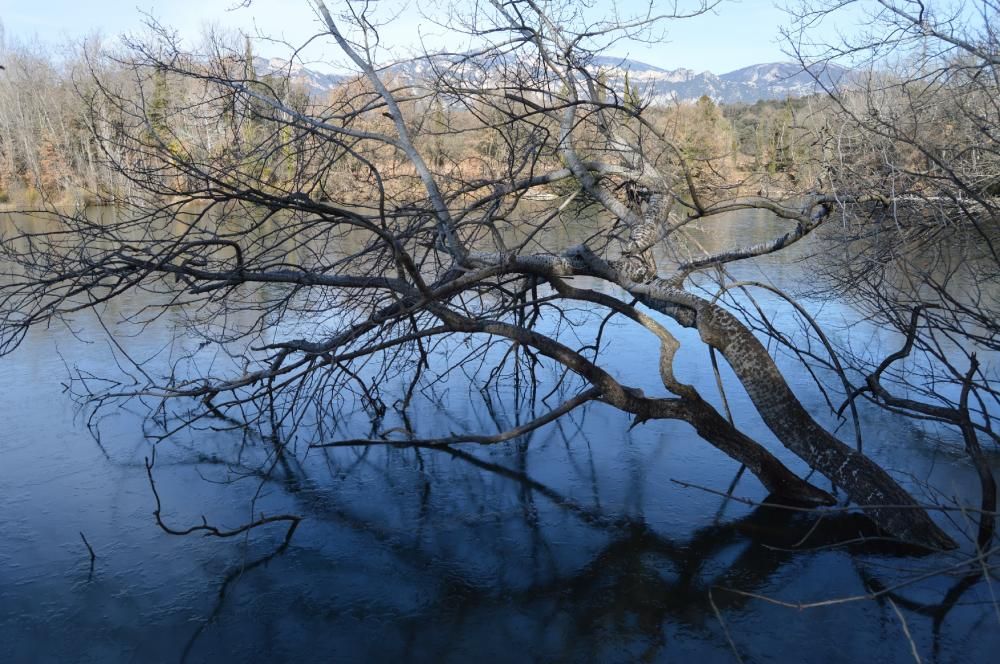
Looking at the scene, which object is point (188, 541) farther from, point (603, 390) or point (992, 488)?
point (992, 488)

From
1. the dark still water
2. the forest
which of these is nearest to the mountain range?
the forest

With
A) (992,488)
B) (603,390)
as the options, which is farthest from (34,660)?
(992,488)

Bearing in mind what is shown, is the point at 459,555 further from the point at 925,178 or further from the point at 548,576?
the point at 925,178

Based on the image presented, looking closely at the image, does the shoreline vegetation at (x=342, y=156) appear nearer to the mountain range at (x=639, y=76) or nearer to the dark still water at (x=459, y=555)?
the mountain range at (x=639, y=76)

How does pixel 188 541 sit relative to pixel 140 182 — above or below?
below

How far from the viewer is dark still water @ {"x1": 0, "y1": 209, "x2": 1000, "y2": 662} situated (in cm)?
496

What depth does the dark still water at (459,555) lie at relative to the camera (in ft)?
16.3

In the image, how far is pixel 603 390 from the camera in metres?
6.45

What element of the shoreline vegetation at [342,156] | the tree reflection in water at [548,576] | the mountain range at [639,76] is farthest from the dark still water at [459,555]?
the mountain range at [639,76]

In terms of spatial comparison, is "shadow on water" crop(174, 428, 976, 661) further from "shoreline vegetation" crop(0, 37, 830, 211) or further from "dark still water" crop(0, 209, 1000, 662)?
"shoreline vegetation" crop(0, 37, 830, 211)

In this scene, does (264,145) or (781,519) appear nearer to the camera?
(781,519)

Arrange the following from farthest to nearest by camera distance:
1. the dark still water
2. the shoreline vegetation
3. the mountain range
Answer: the mountain range < the shoreline vegetation < the dark still water

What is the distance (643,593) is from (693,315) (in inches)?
81.9

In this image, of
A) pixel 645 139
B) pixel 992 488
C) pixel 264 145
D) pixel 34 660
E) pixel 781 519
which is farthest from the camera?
pixel 645 139
